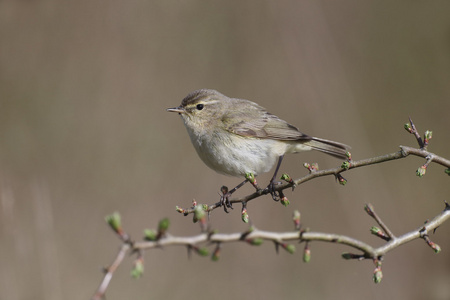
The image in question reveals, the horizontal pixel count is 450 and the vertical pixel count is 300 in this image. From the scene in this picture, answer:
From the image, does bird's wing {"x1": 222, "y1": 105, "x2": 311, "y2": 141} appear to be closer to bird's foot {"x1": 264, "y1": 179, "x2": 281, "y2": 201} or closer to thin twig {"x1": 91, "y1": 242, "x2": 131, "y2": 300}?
bird's foot {"x1": 264, "y1": 179, "x2": 281, "y2": 201}

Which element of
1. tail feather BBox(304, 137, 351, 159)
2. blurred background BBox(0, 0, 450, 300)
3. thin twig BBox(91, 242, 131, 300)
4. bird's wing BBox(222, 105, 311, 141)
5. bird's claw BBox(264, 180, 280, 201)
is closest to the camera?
thin twig BBox(91, 242, 131, 300)

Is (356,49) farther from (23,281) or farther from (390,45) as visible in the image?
(23,281)

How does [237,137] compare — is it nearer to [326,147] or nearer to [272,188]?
[326,147]

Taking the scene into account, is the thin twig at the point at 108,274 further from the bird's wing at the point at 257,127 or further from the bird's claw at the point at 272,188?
the bird's wing at the point at 257,127

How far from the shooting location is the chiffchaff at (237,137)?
12.5 feet

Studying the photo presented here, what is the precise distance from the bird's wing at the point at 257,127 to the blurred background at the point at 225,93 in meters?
1.78

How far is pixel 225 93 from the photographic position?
7.02 meters

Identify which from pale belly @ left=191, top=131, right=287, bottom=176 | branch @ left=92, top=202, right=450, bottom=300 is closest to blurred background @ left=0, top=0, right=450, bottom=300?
pale belly @ left=191, top=131, right=287, bottom=176

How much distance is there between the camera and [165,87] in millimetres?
7516

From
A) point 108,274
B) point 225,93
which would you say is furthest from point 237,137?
point 225,93

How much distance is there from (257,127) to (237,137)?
0.83 ft

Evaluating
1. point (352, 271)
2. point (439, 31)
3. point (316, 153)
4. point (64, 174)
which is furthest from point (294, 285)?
point (439, 31)

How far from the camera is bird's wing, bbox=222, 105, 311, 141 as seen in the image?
3.95 m

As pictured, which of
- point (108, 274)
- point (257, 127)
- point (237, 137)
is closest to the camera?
point (108, 274)
